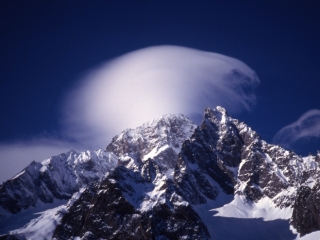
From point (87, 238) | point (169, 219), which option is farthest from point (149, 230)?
point (87, 238)

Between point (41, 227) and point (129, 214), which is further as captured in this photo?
point (41, 227)

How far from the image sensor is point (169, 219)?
138125 mm

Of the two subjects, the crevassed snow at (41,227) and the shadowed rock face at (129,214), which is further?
the crevassed snow at (41,227)

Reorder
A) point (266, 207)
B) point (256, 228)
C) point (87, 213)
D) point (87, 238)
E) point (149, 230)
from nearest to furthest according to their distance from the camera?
point (149, 230)
point (87, 238)
point (87, 213)
point (256, 228)
point (266, 207)

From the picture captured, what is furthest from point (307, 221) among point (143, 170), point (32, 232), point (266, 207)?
point (32, 232)

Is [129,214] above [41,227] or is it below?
below

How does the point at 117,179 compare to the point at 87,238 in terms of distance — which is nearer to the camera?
the point at 87,238

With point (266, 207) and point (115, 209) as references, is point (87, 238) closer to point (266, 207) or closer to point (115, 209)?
point (115, 209)

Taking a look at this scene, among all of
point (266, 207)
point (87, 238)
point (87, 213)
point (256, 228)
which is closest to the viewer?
point (87, 238)

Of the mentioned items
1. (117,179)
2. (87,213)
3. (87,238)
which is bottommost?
(87,238)

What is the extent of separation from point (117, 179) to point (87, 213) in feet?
56.2

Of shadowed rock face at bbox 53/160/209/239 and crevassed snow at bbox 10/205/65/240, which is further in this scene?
crevassed snow at bbox 10/205/65/240

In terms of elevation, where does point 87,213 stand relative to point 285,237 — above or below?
above

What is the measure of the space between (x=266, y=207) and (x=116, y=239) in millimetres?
87703
